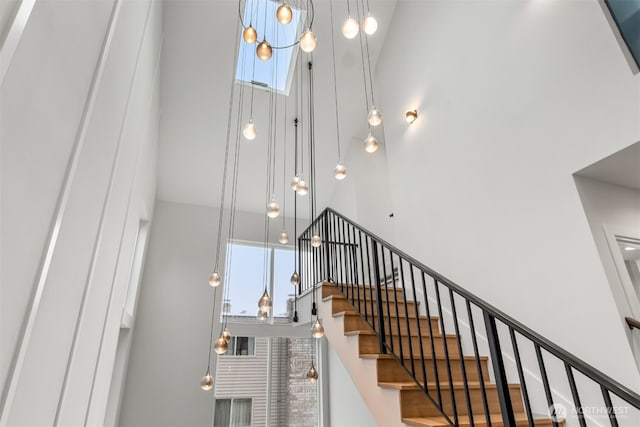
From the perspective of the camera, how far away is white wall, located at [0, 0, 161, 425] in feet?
4.19

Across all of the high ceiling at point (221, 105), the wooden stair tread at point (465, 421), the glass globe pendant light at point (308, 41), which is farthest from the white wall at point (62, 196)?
the wooden stair tread at point (465, 421)

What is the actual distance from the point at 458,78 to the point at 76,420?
487 centimetres

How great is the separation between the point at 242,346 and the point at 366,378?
13.3ft

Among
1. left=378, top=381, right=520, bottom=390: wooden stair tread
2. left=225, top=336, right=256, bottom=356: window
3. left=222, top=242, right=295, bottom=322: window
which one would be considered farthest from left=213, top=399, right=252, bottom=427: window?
left=378, top=381, right=520, bottom=390: wooden stair tread

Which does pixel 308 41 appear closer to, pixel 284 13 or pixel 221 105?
pixel 284 13

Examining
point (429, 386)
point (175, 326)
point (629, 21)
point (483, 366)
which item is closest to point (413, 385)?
point (429, 386)

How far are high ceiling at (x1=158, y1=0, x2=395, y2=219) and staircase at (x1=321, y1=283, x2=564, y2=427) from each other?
3609mm

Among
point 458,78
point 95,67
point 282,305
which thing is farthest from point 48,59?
point 282,305

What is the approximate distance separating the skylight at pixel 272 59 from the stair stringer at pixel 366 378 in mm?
3800

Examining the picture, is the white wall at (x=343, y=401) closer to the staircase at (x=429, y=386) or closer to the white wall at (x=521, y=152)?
the staircase at (x=429, y=386)

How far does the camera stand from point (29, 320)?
1.43m

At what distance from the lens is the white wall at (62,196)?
1278 mm

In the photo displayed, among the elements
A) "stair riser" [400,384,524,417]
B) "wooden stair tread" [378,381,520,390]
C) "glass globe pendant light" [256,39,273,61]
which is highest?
"glass globe pendant light" [256,39,273,61]

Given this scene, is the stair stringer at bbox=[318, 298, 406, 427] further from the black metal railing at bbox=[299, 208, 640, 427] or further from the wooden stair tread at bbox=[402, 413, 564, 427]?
the black metal railing at bbox=[299, 208, 640, 427]
